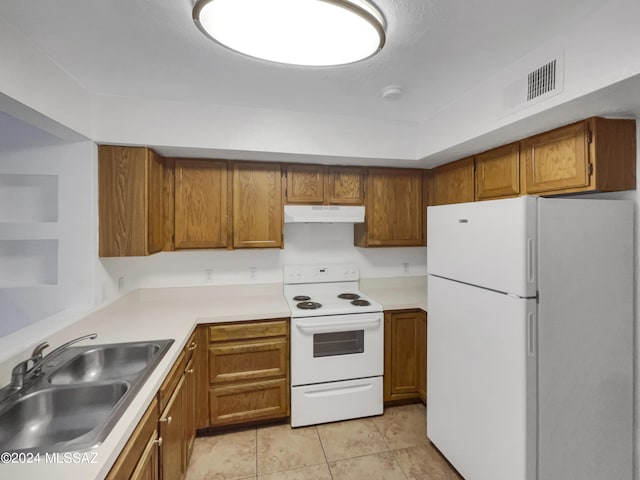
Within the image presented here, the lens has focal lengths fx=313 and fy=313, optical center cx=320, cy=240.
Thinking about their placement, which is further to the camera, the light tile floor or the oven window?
the oven window

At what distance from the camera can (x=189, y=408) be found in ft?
6.20

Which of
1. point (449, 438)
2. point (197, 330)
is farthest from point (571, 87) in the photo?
point (197, 330)

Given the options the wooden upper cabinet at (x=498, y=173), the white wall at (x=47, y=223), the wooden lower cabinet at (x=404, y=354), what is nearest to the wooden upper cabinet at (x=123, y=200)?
the white wall at (x=47, y=223)

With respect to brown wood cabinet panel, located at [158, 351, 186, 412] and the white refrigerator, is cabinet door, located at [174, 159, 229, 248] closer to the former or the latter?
brown wood cabinet panel, located at [158, 351, 186, 412]

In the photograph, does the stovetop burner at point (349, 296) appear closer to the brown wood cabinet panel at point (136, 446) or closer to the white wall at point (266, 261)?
the white wall at point (266, 261)

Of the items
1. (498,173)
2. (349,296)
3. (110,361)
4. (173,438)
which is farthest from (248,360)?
(498,173)

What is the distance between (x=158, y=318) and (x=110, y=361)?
47 centimetres

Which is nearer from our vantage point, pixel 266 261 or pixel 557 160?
pixel 557 160

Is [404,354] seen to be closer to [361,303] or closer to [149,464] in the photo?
[361,303]

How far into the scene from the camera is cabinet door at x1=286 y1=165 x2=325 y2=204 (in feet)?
8.29

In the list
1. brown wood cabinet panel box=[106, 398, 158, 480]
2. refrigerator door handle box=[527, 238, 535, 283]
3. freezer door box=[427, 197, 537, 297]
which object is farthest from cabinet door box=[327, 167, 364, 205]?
brown wood cabinet panel box=[106, 398, 158, 480]

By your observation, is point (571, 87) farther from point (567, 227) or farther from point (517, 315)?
point (517, 315)

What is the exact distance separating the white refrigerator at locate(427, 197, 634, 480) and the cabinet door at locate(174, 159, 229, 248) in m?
1.76

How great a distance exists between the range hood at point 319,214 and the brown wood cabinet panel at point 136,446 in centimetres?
152
